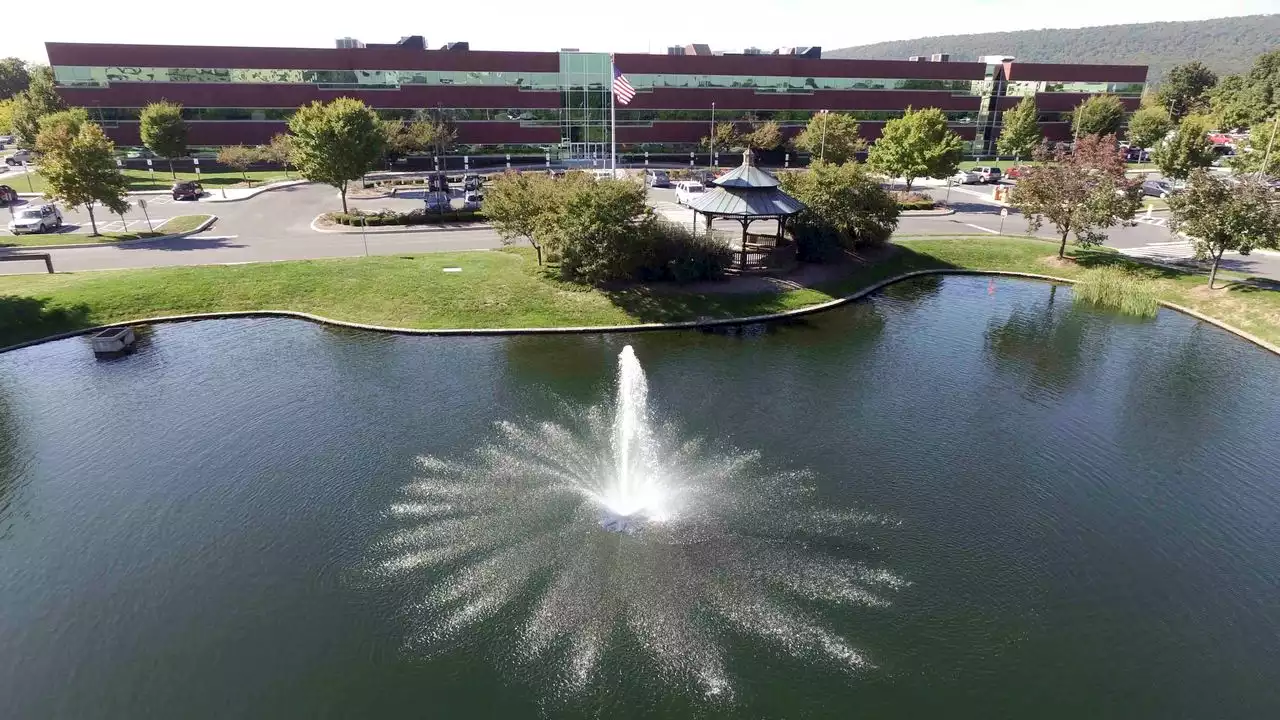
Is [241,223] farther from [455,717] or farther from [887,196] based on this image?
[455,717]

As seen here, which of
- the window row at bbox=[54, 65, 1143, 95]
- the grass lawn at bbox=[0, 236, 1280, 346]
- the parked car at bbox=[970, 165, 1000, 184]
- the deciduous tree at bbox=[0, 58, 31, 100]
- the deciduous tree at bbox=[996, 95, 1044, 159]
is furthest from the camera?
the deciduous tree at bbox=[0, 58, 31, 100]

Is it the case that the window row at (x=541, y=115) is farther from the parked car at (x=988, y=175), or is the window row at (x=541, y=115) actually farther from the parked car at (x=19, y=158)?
the parked car at (x=988, y=175)

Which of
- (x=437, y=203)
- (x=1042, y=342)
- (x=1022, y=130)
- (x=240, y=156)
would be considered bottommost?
(x=1042, y=342)

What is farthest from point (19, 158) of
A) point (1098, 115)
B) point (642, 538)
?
point (1098, 115)

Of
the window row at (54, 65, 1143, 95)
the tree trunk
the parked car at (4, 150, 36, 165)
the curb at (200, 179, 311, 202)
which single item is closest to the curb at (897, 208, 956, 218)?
the tree trunk

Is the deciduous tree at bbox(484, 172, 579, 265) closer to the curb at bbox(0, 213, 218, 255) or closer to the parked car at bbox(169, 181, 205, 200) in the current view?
the curb at bbox(0, 213, 218, 255)

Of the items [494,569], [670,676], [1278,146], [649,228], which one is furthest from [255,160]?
[1278,146]

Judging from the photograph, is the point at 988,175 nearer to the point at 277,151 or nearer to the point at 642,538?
the point at 277,151
